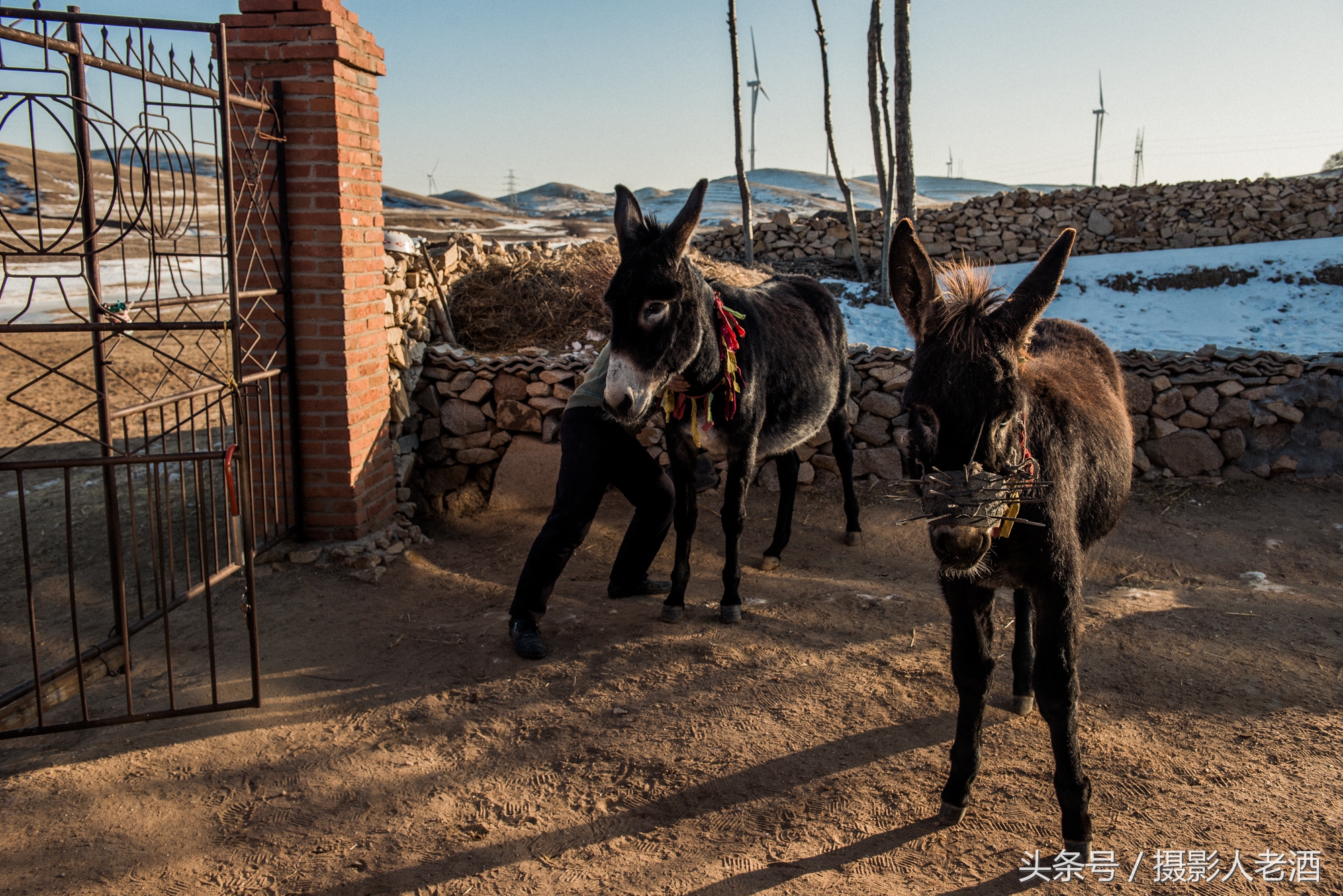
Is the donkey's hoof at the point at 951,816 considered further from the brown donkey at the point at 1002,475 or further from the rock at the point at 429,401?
the rock at the point at 429,401

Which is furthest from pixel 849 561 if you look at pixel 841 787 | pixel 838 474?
pixel 841 787

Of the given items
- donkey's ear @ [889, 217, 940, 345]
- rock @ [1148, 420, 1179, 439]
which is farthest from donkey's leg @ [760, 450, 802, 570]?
rock @ [1148, 420, 1179, 439]

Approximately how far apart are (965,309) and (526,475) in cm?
470

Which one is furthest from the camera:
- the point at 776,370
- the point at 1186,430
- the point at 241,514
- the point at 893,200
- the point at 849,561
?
the point at 893,200

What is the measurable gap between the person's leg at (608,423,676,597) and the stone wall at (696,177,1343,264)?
11774mm

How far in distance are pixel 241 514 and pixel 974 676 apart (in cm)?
292

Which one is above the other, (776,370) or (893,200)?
(893,200)

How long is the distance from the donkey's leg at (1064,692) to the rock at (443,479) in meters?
4.85

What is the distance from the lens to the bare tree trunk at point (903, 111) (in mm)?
12117

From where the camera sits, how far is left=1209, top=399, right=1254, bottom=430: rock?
22.1 feet

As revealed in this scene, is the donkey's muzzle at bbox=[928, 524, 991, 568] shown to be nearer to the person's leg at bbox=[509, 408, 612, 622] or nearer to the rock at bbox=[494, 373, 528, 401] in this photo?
the person's leg at bbox=[509, 408, 612, 622]

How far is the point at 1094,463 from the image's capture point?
112 inches

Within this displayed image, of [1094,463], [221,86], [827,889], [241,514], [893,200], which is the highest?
[893,200]

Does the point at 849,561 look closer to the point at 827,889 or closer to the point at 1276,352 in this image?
the point at 827,889
